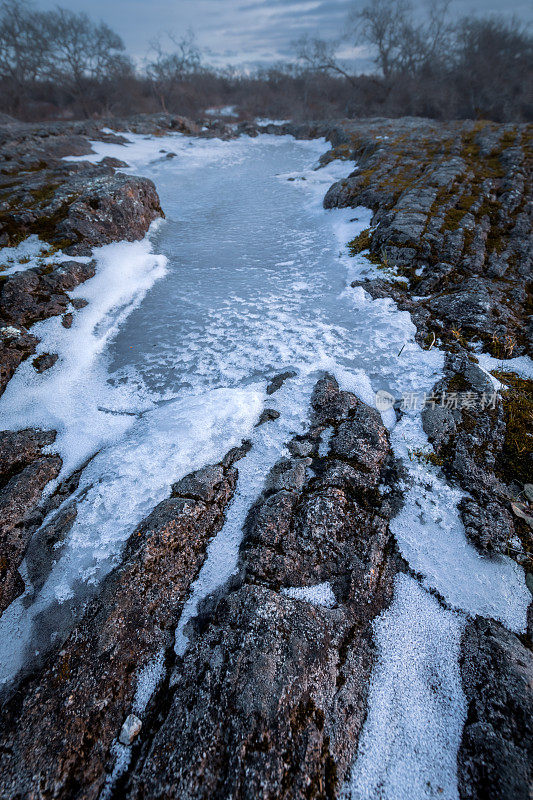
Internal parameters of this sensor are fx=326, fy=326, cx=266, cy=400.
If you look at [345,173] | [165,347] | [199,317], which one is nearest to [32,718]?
[165,347]

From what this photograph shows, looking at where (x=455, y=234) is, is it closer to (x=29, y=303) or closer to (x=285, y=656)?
(x=285, y=656)

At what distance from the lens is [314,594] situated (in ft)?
10.7

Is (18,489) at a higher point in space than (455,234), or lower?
lower

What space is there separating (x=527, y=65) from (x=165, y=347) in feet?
154

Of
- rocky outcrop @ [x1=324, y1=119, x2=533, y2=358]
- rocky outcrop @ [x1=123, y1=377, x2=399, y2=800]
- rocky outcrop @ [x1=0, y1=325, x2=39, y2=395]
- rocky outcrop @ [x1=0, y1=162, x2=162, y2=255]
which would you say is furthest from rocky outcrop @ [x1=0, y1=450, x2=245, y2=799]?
rocky outcrop @ [x1=0, y1=162, x2=162, y2=255]

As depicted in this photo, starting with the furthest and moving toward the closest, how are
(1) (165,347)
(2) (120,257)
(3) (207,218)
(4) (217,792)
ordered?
(3) (207,218) → (2) (120,257) → (1) (165,347) → (4) (217,792)

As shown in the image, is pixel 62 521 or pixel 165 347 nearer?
pixel 62 521

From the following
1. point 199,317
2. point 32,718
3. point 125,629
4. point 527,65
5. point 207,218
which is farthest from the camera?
point 527,65

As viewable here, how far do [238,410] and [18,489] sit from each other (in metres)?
2.97

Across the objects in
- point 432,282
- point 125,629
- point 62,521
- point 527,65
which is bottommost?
point 125,629

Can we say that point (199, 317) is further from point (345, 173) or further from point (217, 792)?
point (345, 173)

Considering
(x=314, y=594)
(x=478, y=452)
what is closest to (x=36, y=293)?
(x=314, y=594)

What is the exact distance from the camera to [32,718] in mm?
2549

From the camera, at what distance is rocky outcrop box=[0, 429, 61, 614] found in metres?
3.43
